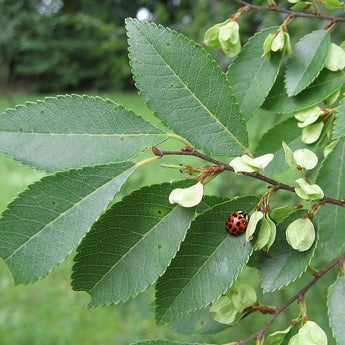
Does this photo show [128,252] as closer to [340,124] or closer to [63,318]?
[340,124]

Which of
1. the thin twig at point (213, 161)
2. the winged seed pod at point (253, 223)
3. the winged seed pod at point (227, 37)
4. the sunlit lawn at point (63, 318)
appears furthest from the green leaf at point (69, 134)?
the sunlit lawn at point (63, 318)

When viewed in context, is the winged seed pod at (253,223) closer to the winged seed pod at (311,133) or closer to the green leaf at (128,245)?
the green leaf at (128,245)

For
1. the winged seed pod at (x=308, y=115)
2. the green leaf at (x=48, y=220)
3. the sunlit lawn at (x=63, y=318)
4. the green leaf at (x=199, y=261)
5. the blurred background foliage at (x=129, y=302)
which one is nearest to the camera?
the green leaf at (x=48, y=220)

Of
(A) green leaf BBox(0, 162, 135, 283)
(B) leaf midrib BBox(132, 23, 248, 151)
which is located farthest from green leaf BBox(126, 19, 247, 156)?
(A) green leaf BBox(0, 162, 135, 283)

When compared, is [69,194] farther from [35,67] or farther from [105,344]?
[35,67]

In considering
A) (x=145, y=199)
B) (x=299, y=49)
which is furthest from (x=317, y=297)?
(x=145, y=199)

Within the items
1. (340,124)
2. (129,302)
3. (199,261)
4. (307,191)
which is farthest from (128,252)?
(129,302)
